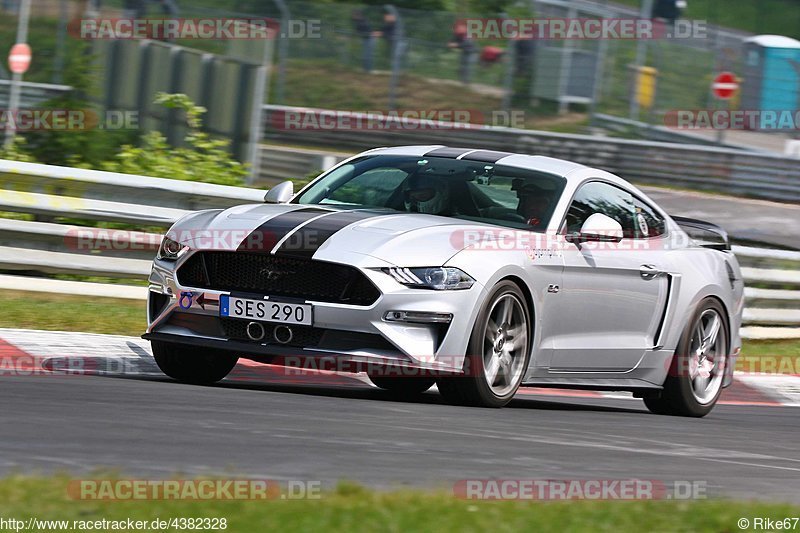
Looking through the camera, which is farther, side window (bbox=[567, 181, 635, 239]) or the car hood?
side window (bbox=[567, 181, 635, 239])

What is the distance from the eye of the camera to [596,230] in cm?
761

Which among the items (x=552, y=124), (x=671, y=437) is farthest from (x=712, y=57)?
(x=671, y=437)

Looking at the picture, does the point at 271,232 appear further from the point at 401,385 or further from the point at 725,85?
the point at 725,85

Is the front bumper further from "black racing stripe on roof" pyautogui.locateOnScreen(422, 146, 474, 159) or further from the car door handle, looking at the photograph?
the car door handle

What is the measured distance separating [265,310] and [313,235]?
1.42 ft

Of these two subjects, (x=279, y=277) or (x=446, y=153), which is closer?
(x=279, y=277)

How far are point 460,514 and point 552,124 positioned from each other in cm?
1855

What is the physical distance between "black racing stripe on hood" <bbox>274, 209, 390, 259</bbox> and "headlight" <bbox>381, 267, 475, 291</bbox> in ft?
1.20

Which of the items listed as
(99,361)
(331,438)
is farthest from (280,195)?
(331,438)

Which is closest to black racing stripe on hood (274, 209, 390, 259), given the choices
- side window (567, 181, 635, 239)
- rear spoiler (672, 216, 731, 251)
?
side window (567, 181, 635, 239)

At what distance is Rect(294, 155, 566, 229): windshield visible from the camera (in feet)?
25.2

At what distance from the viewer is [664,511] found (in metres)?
4.55

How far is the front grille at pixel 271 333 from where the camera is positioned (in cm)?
672

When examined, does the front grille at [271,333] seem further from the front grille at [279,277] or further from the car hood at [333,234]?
the car hood at [333,234]
